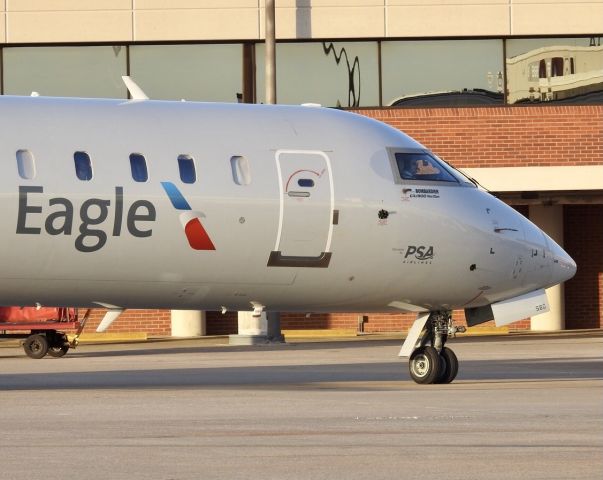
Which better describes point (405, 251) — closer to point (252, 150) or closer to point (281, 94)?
point (252, 150)

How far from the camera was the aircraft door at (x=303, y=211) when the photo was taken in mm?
18594

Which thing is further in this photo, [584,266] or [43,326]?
[584,266]

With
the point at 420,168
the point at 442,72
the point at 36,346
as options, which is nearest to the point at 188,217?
the point at 420,168

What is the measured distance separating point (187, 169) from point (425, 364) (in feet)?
13.1

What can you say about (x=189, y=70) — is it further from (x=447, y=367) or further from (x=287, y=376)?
(x=447, y=367)

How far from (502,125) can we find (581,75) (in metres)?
2.30

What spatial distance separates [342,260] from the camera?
18969mm

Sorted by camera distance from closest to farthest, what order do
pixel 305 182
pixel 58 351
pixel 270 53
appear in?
1. pixel 305 182
2. pixel 58 351
3. pixel 270 53

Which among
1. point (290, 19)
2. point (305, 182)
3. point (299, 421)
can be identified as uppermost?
point (290, 19)

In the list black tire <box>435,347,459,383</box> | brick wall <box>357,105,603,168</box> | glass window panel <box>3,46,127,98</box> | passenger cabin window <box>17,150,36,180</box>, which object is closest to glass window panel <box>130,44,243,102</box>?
glass window panel <box>3,46,127,98</box>

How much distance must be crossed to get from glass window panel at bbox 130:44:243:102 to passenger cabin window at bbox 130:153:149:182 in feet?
64.8

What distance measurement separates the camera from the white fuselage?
17.7 m

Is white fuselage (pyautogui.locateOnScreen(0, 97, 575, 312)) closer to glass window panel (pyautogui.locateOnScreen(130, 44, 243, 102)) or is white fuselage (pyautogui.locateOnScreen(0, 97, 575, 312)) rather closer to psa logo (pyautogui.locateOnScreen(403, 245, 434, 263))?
psa logo (pyautogui.locateOnScreen(403, 245, 434, 263))

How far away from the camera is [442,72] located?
38.2 metres
